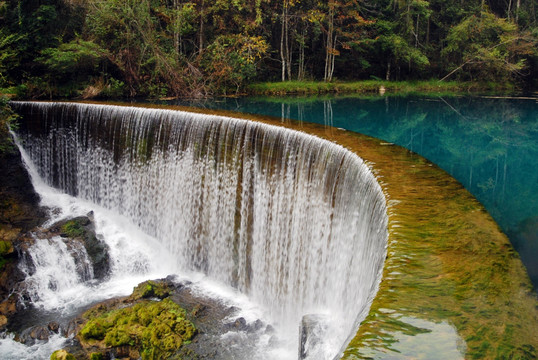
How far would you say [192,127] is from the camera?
9117 millimetres

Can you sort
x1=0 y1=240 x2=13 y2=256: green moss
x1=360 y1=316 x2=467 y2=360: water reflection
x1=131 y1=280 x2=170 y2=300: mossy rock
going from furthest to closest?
x1=0 y1=240 x2=13 y2=256: green moss → x1=131 y1=280 x2=170 y2=300: mossy rock → x1=360 y1=316 x2=467 y2=360: water reflection

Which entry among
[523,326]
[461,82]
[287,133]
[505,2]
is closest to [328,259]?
[287,133]

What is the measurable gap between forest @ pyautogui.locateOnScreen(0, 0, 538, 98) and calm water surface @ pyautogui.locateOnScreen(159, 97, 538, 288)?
210 cm

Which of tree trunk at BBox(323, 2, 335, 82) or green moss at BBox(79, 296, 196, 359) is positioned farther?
tree trunk at BBox(323, 2, 335, 82)

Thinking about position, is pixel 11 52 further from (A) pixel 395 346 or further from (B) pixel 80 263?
(A) pixel 395 346

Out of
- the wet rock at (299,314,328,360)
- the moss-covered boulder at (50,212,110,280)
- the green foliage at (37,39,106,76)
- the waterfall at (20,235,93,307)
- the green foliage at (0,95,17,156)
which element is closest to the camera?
the wet rock at (299,314,328,360)

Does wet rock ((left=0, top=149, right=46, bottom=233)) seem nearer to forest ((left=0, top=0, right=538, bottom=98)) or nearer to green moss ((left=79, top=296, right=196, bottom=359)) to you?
forest ((left=0, top=0, right=538, bottom=98))

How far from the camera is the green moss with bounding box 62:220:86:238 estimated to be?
29.6ft

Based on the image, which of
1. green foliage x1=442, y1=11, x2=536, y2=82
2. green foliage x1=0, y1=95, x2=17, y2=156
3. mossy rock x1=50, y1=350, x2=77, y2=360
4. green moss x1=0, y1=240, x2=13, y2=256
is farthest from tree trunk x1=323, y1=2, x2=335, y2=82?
mossy rock x1=50, y1=350, x2=77, y2=360

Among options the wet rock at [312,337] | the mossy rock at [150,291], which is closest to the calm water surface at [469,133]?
the wet rock at [312,337]

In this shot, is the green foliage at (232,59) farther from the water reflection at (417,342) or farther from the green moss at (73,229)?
the water reflection at (417,342)

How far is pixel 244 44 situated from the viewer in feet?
59.5

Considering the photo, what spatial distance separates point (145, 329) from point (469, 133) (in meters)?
9.56

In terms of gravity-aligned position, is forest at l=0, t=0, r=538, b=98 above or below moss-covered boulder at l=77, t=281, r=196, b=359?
above
